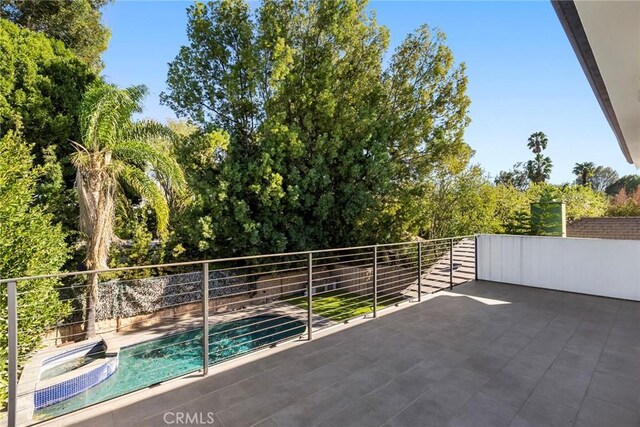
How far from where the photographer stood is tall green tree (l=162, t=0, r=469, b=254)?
8922 millimetres

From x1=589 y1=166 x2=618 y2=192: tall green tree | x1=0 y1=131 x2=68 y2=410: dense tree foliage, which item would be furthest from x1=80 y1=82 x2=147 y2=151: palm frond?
x1=589 y1=166 x2=618 y2=192: tall green tree

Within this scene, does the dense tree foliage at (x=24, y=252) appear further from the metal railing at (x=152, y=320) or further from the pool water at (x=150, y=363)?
the pool water at (x=150, y=363)

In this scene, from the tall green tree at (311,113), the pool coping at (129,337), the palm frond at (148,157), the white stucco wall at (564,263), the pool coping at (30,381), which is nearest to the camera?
the pool coping at (30,381)

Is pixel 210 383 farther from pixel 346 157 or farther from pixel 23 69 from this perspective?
pixel 23 69

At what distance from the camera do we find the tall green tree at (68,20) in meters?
9.90

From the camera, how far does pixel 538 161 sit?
2555 cm

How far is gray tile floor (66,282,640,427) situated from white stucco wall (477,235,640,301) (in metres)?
1.40

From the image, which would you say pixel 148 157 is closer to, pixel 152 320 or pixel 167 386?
pixel 152 320

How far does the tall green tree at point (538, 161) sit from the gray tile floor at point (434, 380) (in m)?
25.9

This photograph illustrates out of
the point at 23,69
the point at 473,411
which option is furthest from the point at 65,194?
the point at 473,411

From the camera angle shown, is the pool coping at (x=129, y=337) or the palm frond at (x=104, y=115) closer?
the pool coping at (x=129, y=337)

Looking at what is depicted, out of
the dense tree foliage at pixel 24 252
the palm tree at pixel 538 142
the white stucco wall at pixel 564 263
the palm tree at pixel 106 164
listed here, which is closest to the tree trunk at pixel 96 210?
the palm tree at pixel 106 164

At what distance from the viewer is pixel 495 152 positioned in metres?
12.8

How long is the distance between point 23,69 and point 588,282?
13512 mm
